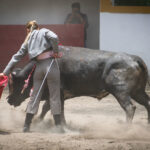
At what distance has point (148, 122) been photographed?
6875mm

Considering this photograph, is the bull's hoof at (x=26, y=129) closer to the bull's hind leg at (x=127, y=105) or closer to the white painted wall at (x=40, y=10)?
the bull's hind leg at (x=127, y=105)

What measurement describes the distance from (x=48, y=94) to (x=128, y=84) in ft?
4.00

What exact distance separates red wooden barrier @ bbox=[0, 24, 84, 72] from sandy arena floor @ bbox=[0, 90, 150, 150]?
4.37 metres

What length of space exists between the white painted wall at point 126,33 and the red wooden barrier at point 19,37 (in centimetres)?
101

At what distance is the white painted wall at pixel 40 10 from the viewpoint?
46.4ft

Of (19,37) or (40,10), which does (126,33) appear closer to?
(19,37)

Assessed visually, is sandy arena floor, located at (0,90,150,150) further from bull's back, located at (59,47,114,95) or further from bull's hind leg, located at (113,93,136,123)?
bull's back, located at (59,47,114,95)

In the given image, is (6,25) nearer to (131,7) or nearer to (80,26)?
(80,26)

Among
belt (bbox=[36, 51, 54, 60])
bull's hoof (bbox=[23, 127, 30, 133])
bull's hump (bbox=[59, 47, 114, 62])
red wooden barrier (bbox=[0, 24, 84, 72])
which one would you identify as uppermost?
belt (bbox=[36, 51, 54, 60])

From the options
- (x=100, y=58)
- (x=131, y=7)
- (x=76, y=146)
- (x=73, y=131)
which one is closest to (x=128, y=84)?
(x=100, y=58)

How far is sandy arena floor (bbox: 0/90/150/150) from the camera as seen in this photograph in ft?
17.7

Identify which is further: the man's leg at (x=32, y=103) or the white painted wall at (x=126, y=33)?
the white painted wall at (x=126, y=33)

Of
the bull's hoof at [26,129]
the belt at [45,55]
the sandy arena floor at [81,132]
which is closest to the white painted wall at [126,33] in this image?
the sandy arena floor at [81,132]

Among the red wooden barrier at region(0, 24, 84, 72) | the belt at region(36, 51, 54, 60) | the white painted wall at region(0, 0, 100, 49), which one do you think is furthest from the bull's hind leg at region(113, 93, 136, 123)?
the white painted wall at region(0, 0, 100, 49)
